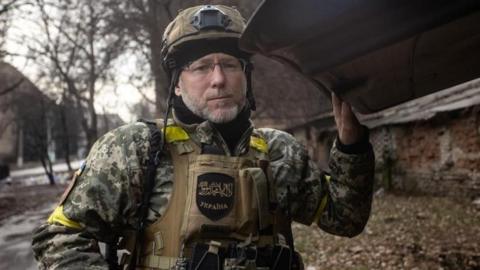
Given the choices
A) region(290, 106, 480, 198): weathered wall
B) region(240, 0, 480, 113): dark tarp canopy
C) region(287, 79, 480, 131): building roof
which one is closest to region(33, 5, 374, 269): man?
region(240, 0, 480, 113): dark tarp canopy

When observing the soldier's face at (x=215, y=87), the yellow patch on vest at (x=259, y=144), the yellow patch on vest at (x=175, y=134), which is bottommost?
the yellow patch on vest at (x=259, y=144)

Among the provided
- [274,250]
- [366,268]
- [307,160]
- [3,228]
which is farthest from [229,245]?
[3,228]

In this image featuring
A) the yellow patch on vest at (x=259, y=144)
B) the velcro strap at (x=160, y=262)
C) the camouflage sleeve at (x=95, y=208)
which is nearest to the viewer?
the camouflage sleeve at (x=95, y=208)

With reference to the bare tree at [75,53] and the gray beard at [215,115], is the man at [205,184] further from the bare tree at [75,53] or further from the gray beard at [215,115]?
the bare tree at [75,53]

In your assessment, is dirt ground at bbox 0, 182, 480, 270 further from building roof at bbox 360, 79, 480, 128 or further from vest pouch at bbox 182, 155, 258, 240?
vest pouch at bbox 182, 155, 258, 240

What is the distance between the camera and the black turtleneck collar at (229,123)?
7.30 feet

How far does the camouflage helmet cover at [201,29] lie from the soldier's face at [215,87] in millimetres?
95

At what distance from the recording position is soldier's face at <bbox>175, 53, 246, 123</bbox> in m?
2.17

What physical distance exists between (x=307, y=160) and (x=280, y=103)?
16484 millimetres

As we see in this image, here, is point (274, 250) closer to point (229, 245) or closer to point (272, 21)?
point (229, 245)

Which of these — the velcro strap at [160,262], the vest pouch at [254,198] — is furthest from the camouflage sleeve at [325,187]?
the velcro strap at [160,262]

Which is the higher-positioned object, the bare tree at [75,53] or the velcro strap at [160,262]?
the bare tree at [75,53]

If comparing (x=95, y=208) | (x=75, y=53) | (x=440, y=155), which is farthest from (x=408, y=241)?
(x=75, y=53)

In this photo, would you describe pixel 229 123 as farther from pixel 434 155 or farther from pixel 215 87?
pixel 434 155
